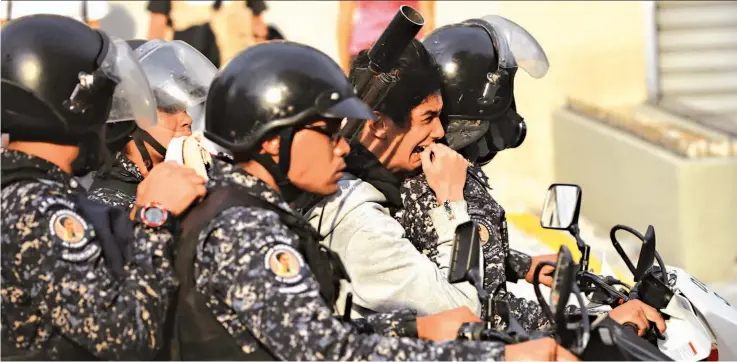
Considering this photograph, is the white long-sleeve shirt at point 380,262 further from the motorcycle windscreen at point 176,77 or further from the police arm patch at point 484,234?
the motorcycle windscreen at point 176,77

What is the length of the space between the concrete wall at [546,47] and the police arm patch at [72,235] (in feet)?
24.4

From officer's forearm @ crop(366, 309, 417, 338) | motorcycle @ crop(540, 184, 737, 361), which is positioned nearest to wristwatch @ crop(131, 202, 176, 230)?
officer's forearm @ crop(366, 309, 417, 338)

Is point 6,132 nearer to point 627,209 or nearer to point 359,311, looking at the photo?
point 359,311

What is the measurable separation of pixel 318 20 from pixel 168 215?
7590 mm

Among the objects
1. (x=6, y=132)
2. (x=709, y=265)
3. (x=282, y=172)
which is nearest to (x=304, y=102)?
(x=282, y=172)

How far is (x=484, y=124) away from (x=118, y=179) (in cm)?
140

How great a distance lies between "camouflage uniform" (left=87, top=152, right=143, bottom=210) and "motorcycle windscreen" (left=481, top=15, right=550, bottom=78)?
145 centimetres

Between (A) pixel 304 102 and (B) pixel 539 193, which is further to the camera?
(B) pixel 539 193

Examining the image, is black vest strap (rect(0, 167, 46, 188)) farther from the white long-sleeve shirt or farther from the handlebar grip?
the handlebar grip

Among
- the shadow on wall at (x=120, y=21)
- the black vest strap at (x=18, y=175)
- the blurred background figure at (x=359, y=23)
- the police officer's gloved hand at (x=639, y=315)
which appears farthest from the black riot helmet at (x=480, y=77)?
the shadow on wall at (x=120, y=21)

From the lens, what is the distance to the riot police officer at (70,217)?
3.30 metres

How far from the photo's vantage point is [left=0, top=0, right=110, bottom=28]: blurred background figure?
8.05 meters

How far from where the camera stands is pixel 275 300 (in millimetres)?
3246

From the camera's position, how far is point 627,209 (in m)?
9.29
